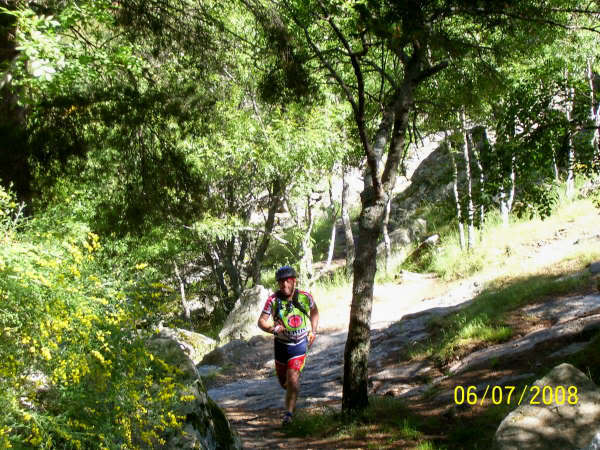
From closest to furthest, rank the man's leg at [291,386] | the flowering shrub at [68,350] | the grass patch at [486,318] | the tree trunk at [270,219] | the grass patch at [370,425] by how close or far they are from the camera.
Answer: the flowering shrub at [68,350], the grass patch at [370,425], the man's leg at [291,386], the grass patch at [486,318], the tree trunk at [270,219]

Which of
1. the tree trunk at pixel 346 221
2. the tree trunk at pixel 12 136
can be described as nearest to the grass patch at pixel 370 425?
the tree trunk at pixel 12 136

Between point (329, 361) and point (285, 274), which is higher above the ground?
point (285, 274)

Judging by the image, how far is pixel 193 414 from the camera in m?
4.66

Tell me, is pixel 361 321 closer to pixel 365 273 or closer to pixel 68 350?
pixel 365 273

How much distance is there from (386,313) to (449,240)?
4.89 m

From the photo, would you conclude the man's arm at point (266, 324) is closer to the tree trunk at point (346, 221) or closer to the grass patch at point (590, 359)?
the grass patch at point (590, 359)

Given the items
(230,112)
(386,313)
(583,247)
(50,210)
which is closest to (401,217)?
(386,313)

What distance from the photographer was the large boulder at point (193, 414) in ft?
14.4

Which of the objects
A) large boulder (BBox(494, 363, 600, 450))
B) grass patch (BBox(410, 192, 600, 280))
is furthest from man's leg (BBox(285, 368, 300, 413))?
grass patch (BBox(410, 192, 600, 280))

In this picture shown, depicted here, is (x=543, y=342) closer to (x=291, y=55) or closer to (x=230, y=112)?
(x=291, y=55)

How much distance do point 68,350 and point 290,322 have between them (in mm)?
3334

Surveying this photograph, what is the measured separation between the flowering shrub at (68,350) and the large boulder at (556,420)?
2.45 m

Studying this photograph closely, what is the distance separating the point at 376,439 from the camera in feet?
18.3

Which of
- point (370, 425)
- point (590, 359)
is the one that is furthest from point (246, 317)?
point (590, 359)
